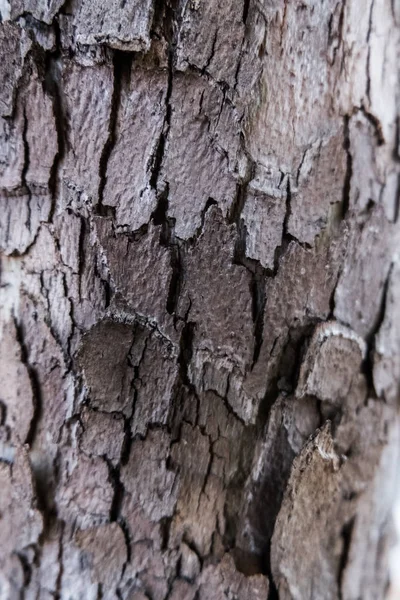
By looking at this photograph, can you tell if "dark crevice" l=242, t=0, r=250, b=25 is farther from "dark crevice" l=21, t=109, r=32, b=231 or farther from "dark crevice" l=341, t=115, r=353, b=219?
"dark crevice" l=21, t=109, r=32, b=231

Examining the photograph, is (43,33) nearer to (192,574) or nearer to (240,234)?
(240,234)

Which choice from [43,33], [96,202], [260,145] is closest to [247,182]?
[260,145]

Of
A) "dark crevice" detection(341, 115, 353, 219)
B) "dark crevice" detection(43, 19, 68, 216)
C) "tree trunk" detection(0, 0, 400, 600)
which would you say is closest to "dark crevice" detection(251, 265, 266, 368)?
"tree trunk" detection(0, 0, 400, 600)

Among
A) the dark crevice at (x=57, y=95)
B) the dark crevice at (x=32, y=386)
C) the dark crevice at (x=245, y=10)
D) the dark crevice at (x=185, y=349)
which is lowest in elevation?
the dark crevice at (x=32, y=386)

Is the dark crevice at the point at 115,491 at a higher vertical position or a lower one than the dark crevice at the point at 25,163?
lower

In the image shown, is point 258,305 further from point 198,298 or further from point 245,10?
point 245,10

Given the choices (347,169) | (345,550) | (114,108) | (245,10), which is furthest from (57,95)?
(345,550)

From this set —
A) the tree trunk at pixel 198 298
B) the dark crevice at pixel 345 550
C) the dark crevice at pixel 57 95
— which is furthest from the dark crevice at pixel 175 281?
the dark crevice at pixel 345 550

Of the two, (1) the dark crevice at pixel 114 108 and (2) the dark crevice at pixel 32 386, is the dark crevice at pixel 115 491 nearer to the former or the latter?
(2) the dark crevice at pixel 32 386
